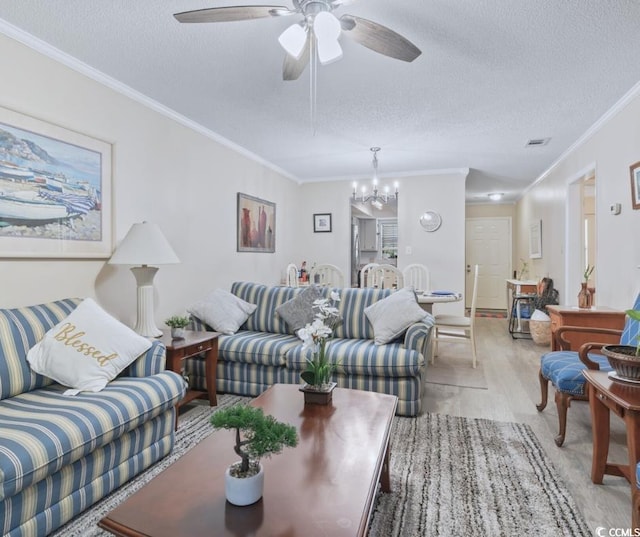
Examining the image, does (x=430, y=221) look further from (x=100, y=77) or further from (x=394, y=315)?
(x=100, y=77)

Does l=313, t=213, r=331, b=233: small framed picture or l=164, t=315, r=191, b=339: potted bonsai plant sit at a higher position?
l=313, t=213, r=331, b=233: small framed picture

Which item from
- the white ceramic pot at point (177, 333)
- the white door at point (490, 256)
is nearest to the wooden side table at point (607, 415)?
the white ceramic pot at point (177, 333)

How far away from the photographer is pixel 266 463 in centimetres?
137

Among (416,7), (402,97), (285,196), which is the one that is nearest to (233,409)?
(416,7)

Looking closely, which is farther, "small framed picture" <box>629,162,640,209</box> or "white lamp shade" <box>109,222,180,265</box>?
"small framed picture" <box>629,162,640,209</box>

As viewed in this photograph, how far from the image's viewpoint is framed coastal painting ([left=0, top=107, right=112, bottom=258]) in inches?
87.5

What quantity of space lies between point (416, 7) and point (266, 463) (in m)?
2.29

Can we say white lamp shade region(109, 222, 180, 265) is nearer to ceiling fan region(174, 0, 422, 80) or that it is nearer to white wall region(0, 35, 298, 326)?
white wall region(0, 35, 298, 326)

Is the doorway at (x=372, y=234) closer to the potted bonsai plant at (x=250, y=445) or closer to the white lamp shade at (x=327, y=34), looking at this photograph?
the white lamp shade at (x=327, y=34)

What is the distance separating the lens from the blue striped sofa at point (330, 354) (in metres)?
2.76

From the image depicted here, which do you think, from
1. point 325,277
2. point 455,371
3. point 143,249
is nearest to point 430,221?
point 325,277

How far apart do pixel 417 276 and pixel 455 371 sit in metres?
1.59

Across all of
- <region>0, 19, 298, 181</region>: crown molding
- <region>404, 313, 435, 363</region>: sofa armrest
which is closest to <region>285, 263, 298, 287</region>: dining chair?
<region>0, 19, 298, 181</region>: crown molding

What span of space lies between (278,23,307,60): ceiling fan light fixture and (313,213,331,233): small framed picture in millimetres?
4229
